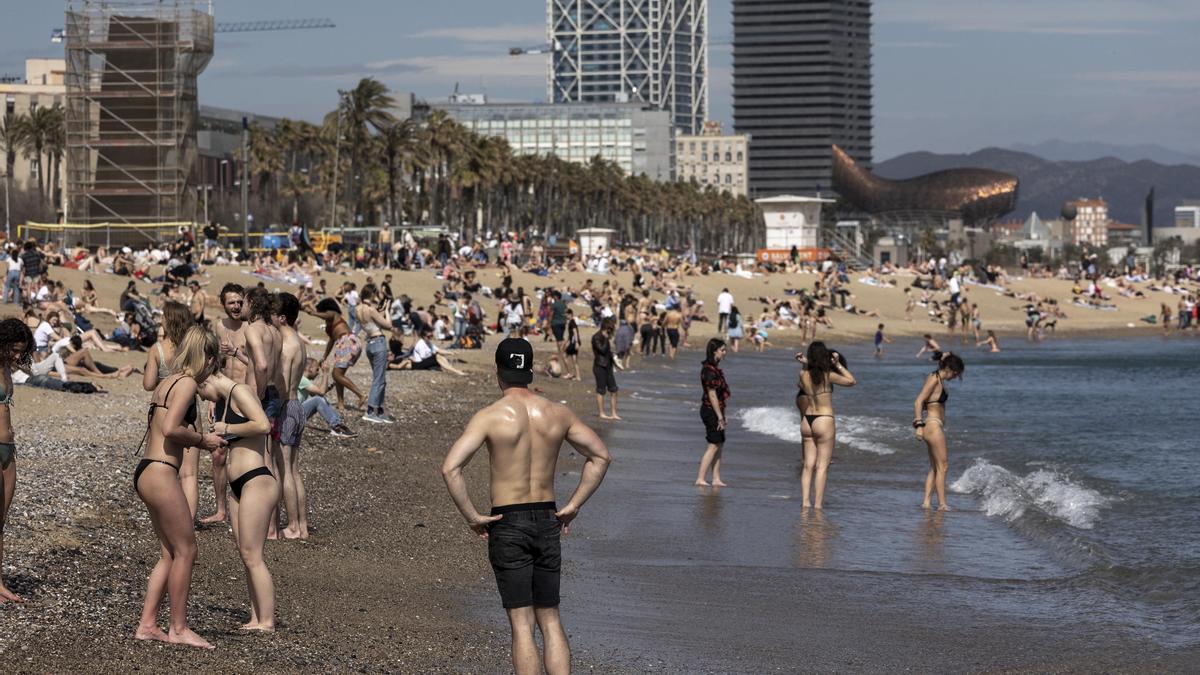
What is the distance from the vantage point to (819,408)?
1386cm

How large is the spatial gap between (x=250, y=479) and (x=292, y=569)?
218 centimetres

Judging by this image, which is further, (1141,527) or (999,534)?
(1141,527)

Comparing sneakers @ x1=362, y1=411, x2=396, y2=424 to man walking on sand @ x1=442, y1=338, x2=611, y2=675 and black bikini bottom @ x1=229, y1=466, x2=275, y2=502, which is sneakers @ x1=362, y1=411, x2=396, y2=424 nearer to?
black bikini bottom @ x1=229, y1=466, x2=275, y2=502

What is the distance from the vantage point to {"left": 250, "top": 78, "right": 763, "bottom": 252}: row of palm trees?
2972 inches

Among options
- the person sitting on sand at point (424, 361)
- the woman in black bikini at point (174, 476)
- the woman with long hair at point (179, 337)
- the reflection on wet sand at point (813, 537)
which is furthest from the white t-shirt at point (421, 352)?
the woman in black bikini at point (174, 476)

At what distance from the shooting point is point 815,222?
92.9 m

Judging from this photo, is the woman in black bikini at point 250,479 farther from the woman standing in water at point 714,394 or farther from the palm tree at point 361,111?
the palm tree at point 361,111

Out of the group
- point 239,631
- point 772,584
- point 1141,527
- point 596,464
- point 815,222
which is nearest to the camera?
point 596,464

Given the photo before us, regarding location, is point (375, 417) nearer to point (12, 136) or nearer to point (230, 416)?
point (230, 416)

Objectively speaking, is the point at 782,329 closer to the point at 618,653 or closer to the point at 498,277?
the point at 498,277

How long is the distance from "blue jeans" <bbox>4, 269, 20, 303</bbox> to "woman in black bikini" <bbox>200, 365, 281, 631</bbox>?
25.1 meters

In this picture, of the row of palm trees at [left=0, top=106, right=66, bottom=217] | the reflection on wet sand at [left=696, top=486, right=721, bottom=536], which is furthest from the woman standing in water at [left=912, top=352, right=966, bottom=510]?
the row of palm trees at [left=0, top=106, right=66, bottom=217]

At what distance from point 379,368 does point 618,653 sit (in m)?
9.68

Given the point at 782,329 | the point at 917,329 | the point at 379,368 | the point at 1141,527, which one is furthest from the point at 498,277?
the point at 1141,527
